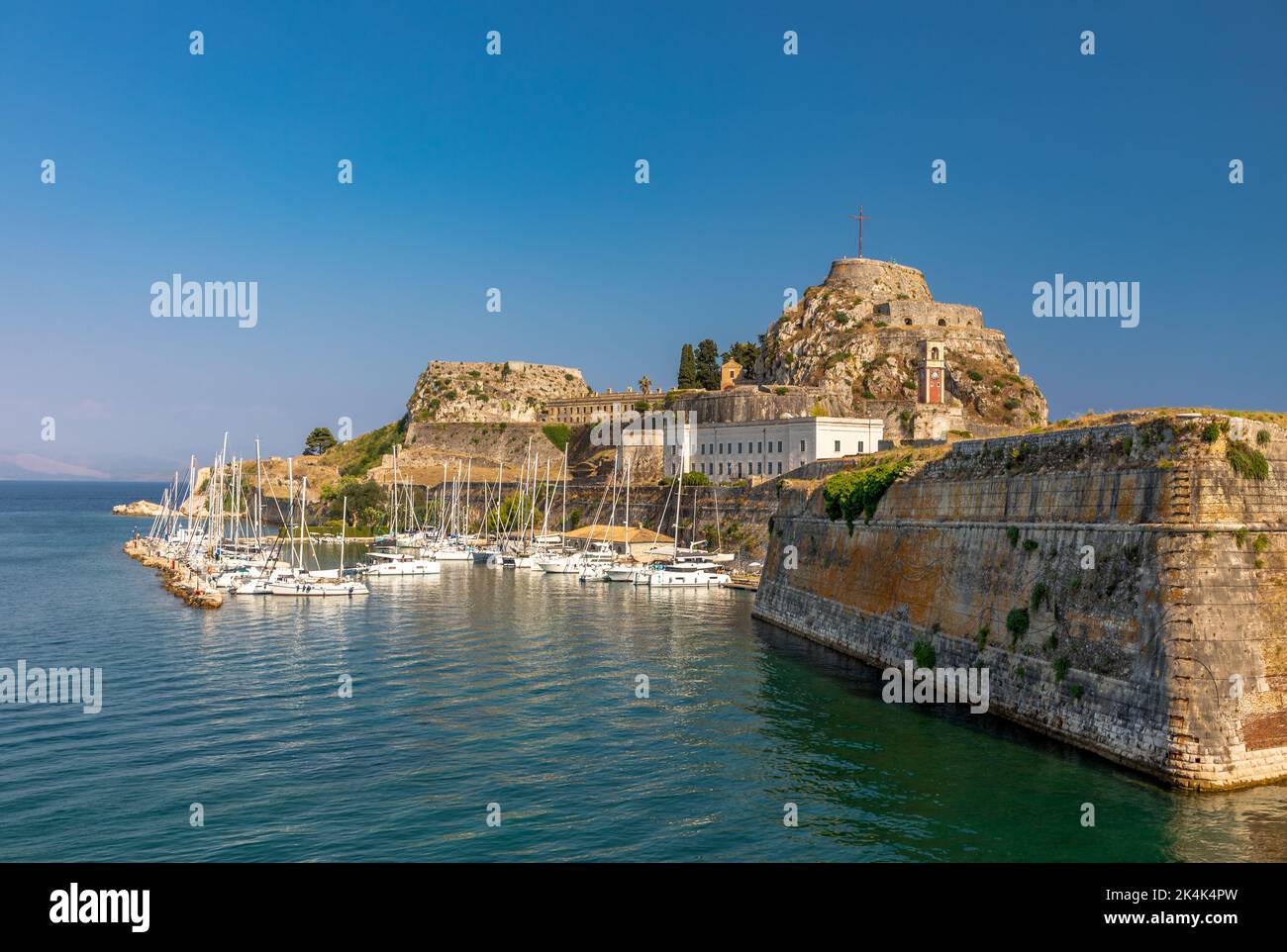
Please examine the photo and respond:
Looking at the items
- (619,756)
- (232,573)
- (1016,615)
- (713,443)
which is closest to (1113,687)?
(1016,615)

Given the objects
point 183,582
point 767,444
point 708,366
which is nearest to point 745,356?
point 708,366

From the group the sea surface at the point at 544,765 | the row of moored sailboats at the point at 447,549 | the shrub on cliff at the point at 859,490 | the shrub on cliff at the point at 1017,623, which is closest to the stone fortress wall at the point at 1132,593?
the shrub on cliff at the point at 1017,623

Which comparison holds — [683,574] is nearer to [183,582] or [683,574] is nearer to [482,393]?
[183,582]

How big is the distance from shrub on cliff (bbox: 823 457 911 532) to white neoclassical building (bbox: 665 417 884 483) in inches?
1288

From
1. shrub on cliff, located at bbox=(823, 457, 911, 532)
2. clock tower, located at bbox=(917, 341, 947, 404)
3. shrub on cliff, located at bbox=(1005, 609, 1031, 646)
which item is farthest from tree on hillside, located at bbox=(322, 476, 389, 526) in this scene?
shrub on cliff, located at bbox=(1005, 609, 1031, 646)

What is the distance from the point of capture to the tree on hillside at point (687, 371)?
11012 centimetres

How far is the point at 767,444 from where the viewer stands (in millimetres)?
78250

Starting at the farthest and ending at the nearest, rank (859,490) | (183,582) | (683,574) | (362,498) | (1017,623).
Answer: (362,498) < (683,574) < (183,582) < (859,490) < (1017,623)

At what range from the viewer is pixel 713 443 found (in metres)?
84.6

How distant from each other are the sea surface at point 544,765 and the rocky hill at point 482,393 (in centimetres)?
9585

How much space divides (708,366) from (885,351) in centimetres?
2439

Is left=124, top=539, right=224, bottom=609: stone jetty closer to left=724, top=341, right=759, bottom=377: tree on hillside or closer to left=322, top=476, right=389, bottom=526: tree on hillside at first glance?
left=322, top=476, right=389, bottom=526: tree on hillside
